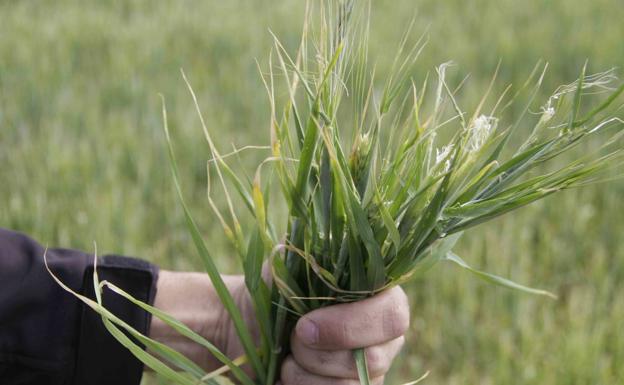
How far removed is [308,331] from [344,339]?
0.04 meters

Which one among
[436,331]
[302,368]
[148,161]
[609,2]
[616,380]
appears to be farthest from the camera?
[609,2]

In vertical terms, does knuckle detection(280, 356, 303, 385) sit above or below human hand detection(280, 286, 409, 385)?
below

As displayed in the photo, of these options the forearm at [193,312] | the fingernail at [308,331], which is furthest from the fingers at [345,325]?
the forearm at [193,312]

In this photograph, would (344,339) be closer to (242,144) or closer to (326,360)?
(326,360)

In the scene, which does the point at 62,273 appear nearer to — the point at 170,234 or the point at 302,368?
the point at 302,368

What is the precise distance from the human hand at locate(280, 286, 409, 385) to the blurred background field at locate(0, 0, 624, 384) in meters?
Answer: 0.64

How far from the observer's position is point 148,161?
2.26 meters

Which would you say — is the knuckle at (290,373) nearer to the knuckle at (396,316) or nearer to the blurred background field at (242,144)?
the knuckle at (396,316)

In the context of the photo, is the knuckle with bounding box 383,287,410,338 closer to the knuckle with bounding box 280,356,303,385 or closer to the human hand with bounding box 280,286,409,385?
the human hand with bounding box 280,286,409,385

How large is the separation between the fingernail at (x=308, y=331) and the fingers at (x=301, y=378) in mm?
63

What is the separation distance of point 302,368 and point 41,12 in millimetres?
2765

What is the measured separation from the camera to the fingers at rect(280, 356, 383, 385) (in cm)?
94

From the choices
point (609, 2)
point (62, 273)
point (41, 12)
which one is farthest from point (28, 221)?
point (609, 2)

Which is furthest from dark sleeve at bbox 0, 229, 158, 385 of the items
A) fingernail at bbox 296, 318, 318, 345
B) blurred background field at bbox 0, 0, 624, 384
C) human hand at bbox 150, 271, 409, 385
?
blurred background field at bbox 0, 0, 624, 384
